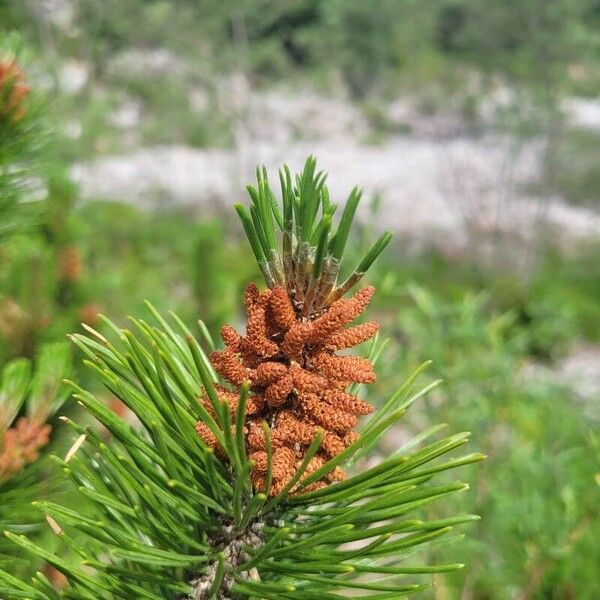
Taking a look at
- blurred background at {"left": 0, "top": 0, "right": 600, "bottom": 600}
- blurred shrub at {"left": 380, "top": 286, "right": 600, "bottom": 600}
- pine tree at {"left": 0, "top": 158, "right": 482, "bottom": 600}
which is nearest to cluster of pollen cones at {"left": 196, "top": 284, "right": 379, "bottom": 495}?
pine tree at {"left": 0, "top": 158, "right": 482, "bottom": 600}

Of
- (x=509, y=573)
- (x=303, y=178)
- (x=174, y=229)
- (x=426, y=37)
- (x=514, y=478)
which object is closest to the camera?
(x=303, y=178)

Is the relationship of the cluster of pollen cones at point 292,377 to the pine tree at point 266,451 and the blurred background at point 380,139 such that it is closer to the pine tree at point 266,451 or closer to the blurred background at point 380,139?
the pine tree at point 266,451

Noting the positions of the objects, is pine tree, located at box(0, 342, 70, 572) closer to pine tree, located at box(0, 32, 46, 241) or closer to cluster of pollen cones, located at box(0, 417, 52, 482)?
cluster of pollen cones, located at box(0, 417, 52, 482)

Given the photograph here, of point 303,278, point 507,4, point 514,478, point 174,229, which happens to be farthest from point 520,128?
point 303,278

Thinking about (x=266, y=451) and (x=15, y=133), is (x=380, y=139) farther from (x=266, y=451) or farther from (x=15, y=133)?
(x=266, y=451)

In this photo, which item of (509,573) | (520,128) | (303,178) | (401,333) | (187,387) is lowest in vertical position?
(509,573)

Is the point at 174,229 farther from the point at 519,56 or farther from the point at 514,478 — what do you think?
the point at 514,478

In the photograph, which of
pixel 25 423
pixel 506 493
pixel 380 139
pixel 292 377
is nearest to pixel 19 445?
pixel 25 423
